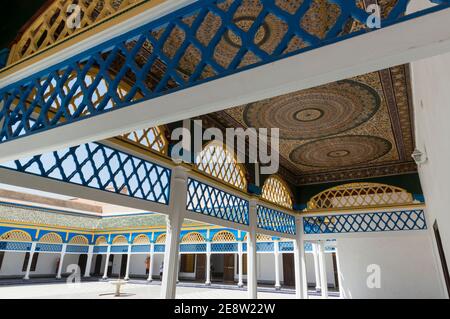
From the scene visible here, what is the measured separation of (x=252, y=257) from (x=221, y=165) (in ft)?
4.53

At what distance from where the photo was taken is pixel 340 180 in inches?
211

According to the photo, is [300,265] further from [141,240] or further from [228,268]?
[228,268]

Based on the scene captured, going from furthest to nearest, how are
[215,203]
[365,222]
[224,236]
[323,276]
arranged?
[224,236]
[323,276]
[365,222]
[215,203]

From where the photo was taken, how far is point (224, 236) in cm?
1006

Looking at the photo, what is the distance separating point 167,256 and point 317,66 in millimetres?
2249

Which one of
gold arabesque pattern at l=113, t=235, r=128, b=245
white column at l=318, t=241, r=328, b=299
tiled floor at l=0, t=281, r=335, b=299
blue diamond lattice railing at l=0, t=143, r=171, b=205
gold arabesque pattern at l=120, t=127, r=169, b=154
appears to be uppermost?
gold arabesque pattern at l=120, t=127, r=169, b=154

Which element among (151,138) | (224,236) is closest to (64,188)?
(151,138)

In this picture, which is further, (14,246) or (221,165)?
(14,246)

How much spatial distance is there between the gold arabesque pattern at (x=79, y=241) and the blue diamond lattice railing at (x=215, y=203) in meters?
9.46

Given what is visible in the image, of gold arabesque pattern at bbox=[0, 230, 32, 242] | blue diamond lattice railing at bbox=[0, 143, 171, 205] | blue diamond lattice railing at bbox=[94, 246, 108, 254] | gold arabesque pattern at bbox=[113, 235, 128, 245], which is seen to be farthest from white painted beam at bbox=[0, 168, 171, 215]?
blue diamond lattice railing at bbox=[94, 246, 108, 254]

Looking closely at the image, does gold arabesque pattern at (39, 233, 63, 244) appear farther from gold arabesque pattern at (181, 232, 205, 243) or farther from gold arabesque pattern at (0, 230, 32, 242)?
gold arabesque pattern at (181, 232, 205, 243)

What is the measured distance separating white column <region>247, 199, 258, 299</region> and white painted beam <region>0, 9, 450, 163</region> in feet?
10.9

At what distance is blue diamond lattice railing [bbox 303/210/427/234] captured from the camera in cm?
477
